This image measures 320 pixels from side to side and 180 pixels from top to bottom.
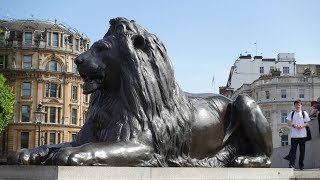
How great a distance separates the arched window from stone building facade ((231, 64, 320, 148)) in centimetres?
2527

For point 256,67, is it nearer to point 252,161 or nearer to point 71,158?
point 252,161

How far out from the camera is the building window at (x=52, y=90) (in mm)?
70375

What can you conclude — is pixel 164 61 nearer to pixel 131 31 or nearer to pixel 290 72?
pixel 131 31

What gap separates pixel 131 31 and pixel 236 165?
2.01 meters

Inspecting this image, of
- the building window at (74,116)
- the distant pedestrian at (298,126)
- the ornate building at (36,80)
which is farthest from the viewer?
the building window at (74,116)

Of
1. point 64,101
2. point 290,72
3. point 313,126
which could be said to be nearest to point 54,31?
point 64,101

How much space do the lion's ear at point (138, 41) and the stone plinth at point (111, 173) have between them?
1.41 metres

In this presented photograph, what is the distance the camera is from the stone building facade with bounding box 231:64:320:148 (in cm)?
6888

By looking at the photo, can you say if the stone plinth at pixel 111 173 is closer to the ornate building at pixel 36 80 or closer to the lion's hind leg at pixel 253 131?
the lion's hind leg at pixel 253 131

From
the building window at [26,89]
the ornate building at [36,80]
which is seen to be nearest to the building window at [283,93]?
the ornate building at [36,80]

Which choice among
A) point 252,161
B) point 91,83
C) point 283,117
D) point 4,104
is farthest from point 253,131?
point 283,117

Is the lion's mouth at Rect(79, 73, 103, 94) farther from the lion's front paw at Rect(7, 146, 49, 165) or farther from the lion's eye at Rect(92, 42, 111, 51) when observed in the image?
the lion's front paw at Rect(7, 146, 49, 165)

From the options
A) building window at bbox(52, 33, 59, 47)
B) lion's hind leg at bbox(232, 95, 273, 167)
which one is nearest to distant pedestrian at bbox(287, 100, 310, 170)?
lion's hind leg at bbox(232, 95, 273, 167)

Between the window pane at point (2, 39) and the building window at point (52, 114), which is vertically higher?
the window pane at point (2, 39)
